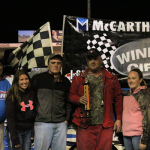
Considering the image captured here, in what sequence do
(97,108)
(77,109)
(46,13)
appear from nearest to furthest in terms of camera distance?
(97,108) < (77,109) < (46,13)

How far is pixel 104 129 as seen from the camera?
3.77 metres

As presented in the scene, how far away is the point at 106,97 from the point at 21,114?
4.56 ft

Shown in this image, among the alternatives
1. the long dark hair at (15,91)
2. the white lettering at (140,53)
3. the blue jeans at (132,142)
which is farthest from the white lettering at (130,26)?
the long dark hair at (15,91)

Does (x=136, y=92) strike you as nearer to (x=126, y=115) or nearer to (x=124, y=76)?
(x=126, y=115)

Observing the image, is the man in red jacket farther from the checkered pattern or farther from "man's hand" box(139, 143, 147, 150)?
the checkered pattern


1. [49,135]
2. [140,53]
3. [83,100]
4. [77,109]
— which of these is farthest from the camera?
[140,53]

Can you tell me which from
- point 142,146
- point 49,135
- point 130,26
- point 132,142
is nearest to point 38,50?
point 49,135

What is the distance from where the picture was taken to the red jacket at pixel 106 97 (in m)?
3.78

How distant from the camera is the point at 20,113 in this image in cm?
364

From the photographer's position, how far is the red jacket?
12.4 ft

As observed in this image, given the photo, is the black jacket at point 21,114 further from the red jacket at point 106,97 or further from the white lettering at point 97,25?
the white lettering at point 97,25

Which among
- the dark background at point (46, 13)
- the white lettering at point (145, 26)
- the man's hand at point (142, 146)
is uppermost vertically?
the dark background at point (46, 13)

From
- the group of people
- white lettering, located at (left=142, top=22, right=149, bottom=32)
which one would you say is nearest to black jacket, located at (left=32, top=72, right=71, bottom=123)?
the group of people

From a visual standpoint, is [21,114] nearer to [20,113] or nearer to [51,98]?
[20,113]
